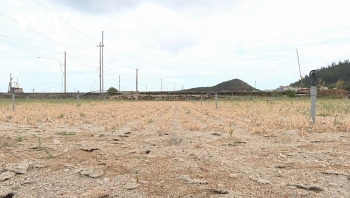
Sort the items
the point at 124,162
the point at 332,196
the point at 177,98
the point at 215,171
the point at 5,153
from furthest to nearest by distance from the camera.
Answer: the point at 177,98 < the point at 5,153 < the point at 124,162 < the point at 215,171 < the point at 332,196

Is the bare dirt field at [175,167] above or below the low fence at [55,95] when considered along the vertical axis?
below

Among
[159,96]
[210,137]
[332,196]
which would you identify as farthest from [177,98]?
[332,196]

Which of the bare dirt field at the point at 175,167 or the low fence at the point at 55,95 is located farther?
the low fence at the point at 55,95

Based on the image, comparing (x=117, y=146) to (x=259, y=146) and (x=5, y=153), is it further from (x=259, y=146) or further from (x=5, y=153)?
(x=259, y=146)

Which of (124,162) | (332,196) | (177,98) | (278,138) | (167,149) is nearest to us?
(332,196)

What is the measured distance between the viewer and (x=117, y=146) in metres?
4.89

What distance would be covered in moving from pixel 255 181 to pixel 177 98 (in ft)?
168

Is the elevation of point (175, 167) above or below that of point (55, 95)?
below

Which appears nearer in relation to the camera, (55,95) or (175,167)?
(175,167)

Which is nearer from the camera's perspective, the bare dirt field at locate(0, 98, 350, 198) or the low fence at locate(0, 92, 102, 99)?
the bare dirt field at locate(0, 98, 350, 198)

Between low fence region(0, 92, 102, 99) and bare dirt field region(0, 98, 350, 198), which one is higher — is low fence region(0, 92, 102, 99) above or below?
above

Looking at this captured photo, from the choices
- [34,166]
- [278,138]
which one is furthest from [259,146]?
[34,166]

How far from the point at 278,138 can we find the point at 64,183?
4354 millimetres

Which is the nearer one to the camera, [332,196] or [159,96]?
[332,196]
